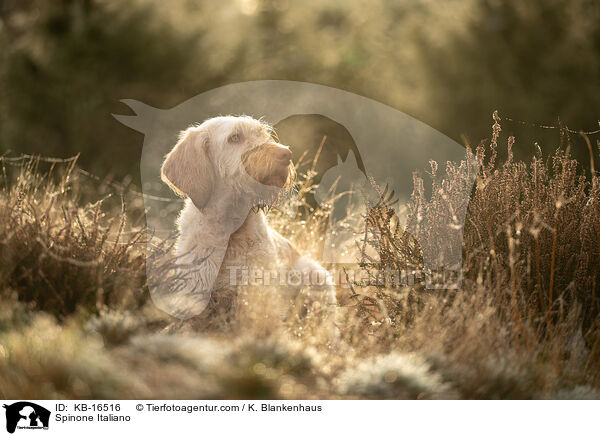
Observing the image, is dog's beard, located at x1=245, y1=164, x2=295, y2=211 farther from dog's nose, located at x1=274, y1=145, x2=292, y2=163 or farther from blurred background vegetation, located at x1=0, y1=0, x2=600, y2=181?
blurred background vegetation, located at x1=0, y1=0, x2=600, y2=181

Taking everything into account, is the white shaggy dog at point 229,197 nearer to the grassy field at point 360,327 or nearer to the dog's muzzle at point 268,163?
the dog's muzzle at point 268,163

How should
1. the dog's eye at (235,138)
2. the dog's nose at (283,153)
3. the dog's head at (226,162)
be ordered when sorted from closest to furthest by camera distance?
the dog's nose at (283,153) → the dog's head at (226,162) → the dog's eye at (235,138)

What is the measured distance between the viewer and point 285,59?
8336mm

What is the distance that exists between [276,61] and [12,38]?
4640mm

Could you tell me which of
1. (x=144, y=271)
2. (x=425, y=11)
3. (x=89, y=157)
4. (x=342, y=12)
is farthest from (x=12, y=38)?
(x=144, y=271)

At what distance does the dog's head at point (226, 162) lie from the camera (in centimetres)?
402

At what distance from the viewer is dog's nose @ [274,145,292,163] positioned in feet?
12.8
